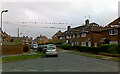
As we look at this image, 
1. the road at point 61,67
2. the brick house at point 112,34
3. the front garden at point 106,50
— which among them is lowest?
the road at point 61,67

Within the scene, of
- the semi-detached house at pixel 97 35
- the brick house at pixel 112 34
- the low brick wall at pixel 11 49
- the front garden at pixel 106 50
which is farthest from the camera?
the semi-detached house at pixel 97 35

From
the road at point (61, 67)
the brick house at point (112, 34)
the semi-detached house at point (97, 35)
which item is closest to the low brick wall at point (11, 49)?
the road at point (61, 67)

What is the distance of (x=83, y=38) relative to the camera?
3472 cm

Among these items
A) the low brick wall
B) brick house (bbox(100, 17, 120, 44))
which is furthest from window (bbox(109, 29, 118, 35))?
the low brick wall

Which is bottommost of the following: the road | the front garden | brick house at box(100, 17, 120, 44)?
the road

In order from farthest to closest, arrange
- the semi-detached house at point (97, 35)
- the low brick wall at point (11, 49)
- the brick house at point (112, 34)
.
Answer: the semi-detached house at point (97, 35) → the brick house at point (112, 34) → the low brick wall at point (11, 49)

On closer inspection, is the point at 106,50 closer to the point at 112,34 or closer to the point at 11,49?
the point at 112,34

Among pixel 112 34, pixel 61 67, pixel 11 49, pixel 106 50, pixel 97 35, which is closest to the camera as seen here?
pixel 61 67

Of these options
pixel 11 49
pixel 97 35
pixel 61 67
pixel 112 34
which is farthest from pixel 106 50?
pixel 11 49

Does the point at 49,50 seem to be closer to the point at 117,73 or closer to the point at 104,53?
the point at 104,53

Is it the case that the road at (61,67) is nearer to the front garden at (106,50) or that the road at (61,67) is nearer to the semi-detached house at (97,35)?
the front garden at (106,50)

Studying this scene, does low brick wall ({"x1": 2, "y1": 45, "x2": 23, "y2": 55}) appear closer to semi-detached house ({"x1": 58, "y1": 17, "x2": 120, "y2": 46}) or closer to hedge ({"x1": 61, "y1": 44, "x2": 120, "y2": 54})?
semi-detached house ({"x1": 58, "y1": 17, "x2": 120, "y2": 46})

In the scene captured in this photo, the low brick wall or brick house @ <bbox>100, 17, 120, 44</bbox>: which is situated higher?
brick house @ <bbox>100, 17, 120, 44</bbox>

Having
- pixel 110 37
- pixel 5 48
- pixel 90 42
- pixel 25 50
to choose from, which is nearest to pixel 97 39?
pixel 90 42
